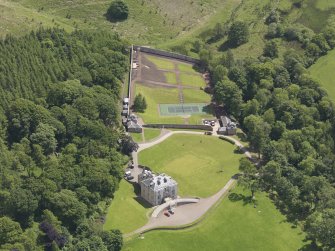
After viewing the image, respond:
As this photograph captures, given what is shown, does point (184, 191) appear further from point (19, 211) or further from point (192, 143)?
point (19, 211)

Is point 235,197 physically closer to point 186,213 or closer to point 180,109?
point 186,213

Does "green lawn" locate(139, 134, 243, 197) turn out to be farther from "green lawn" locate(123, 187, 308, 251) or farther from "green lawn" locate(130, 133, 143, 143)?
"green lawn" locate(123, 187, 308, 251)

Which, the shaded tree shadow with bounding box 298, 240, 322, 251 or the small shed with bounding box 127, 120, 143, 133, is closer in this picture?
the shaded tree shadow with bounding box 298, 240, 322, 251

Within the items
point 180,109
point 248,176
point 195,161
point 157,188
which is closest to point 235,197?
point 248,176

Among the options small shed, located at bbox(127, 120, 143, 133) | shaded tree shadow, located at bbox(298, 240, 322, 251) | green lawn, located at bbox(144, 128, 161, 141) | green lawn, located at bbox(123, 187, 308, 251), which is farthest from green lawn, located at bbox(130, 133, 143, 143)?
shaded tree shadow, located at bbox(298, 240, 322, 251)

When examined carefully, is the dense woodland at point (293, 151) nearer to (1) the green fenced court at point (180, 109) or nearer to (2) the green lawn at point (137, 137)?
(1) the green fenced court at point (180, 109)

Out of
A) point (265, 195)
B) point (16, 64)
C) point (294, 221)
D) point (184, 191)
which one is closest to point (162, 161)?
point (184, 191)

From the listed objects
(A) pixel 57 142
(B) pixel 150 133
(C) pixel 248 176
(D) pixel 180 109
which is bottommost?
(C) pixel 248 176
